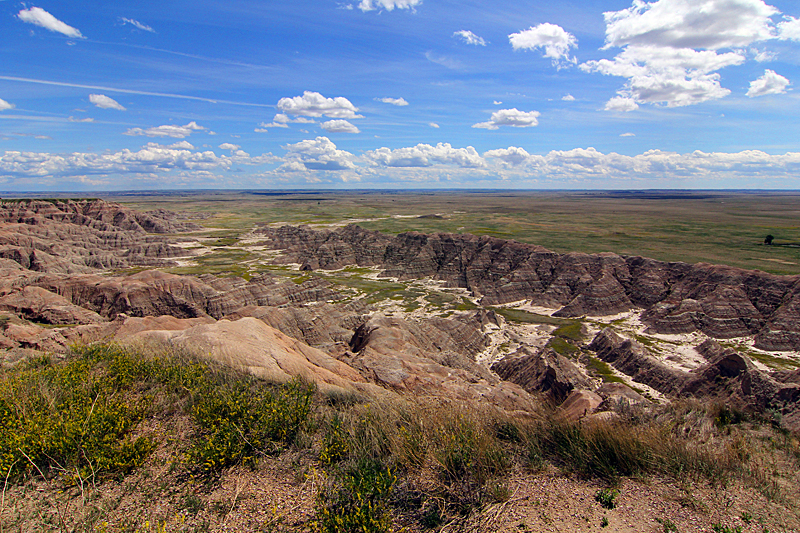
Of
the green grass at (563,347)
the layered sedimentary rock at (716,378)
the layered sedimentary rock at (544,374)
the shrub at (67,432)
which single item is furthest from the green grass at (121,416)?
the green grass at (563,347)

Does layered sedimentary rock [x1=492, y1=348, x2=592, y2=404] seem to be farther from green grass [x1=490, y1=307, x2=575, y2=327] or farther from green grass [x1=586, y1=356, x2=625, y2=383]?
green grass [x1=490, y1=307, x2=575, y2=327]

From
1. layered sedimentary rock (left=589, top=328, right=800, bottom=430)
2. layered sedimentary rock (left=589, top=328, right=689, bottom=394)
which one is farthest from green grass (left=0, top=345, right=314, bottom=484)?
layered sedimentary rock (left=589, top=328, right=689, bottom=394)

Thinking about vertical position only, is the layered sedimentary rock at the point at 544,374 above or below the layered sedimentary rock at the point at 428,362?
below

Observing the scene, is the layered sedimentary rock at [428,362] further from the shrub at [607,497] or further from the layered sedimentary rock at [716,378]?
the layered sedimentary rock at [716,378]

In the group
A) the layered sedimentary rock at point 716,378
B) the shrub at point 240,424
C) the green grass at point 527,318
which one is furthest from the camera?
the green grass at point 527,318

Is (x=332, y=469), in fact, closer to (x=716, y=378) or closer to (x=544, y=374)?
(x=544, y=374)

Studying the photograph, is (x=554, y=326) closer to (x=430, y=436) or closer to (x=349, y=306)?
(x=349, y=306)

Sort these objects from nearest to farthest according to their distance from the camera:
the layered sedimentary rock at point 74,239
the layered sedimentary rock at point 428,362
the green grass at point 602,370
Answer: the layered sedimentary rock at point 428,362 → the green grass at point 602,370 → the layered sedimentary rock at point 74,239

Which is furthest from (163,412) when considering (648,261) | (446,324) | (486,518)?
(648,261)
